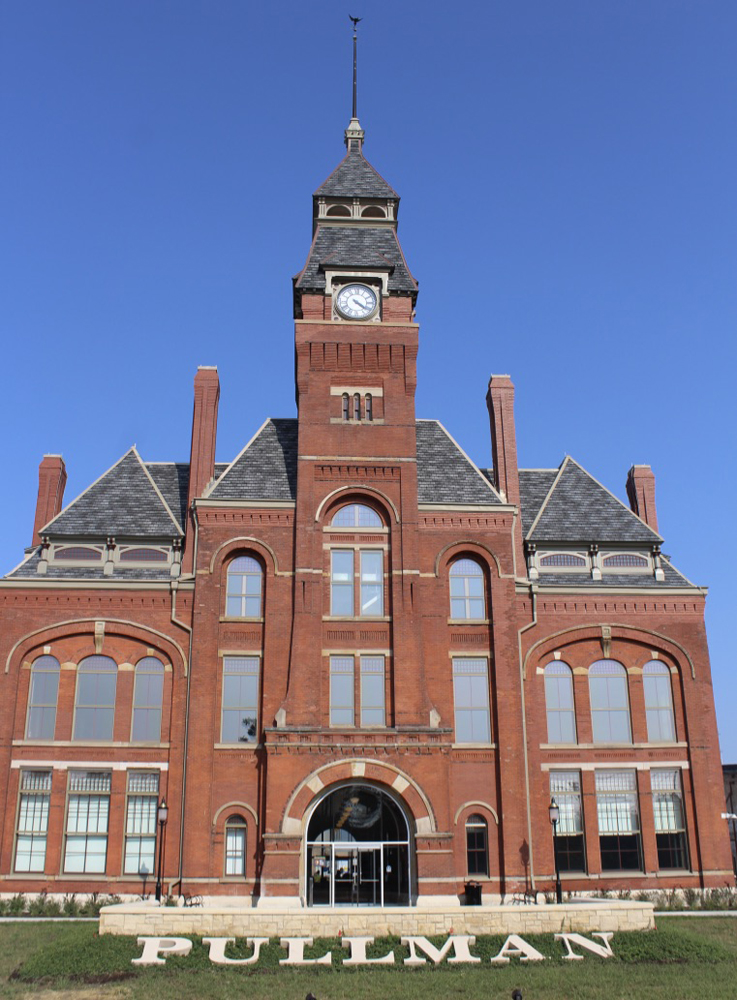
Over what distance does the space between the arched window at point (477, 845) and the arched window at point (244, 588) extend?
10.2m

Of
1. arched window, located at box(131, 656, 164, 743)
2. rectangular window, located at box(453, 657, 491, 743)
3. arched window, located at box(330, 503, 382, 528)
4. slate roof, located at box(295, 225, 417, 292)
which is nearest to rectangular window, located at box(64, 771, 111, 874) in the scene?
arched window, located at box(131, 656, 164, 743)

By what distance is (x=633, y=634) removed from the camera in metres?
37.5

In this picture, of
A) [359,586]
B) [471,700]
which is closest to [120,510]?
[359,586]

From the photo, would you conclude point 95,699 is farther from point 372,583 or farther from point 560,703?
point 560,703

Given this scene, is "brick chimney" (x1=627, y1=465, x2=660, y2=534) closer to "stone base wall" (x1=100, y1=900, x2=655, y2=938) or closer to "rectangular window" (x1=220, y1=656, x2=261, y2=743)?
"rectangular window" (x1=220, y1=656, x2=261, y2=743)

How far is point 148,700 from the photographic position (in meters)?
35.4

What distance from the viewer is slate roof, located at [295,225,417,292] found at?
3975 centimetres

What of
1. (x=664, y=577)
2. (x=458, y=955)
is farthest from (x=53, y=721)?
(x=664, y=577)

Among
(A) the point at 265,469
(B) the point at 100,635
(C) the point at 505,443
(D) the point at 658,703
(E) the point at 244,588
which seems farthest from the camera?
(C) the point at 505,443

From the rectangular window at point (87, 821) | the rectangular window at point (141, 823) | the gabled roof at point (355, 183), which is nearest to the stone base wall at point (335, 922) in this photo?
the rectangular window at point (141, 823)

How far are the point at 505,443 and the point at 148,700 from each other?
1659 cm

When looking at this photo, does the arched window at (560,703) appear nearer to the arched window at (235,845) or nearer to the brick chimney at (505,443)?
the brick chimney at (505,443)

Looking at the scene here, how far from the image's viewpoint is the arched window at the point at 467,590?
3672 centimetres

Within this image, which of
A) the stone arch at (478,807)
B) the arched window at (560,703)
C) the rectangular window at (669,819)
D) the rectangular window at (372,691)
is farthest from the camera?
the arched window at (560,703)
